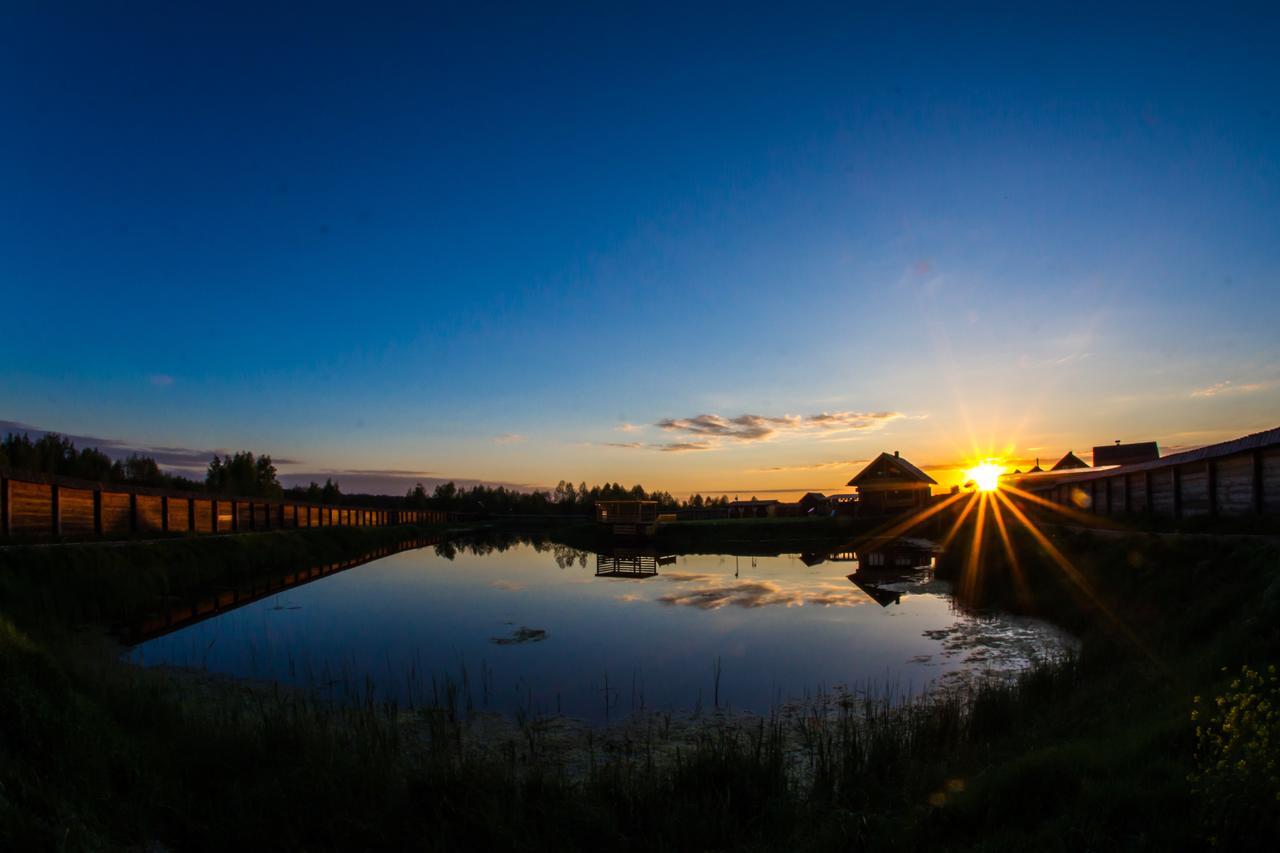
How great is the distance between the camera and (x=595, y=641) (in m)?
17.1

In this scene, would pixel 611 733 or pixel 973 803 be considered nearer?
pixel 973 803

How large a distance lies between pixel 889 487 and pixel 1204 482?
41616 millimetres

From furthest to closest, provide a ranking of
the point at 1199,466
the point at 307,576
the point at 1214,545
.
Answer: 1. the point at 307,576
2. the point at 1199,466
3. the point at 1214,545

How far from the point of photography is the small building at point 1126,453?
6425 cm

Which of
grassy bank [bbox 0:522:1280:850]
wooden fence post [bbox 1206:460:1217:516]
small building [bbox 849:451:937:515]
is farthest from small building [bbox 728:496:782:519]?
grassy bank [bbox 0:522:1280:850]

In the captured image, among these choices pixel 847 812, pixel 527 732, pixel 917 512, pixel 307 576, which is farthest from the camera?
pixel 917 512

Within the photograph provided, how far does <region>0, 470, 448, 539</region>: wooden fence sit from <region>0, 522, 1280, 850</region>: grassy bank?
1524 centimetres

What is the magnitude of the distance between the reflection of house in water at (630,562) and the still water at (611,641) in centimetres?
392

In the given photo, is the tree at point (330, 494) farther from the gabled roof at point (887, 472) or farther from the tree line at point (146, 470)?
the gabled roof at point (887, 472)

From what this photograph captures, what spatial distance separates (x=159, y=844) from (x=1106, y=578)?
65.7 ft

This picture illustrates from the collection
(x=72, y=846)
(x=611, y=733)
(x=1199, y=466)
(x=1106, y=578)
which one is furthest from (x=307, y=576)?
(x=1199, y=466)

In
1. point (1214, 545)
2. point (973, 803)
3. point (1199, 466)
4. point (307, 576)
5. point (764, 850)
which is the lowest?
point (307, 576)

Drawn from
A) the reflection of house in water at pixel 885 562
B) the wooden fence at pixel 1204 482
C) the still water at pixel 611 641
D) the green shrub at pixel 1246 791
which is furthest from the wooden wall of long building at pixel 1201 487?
the green shrub at pixel 1246 791

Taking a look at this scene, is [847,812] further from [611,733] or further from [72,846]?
[72,846]
